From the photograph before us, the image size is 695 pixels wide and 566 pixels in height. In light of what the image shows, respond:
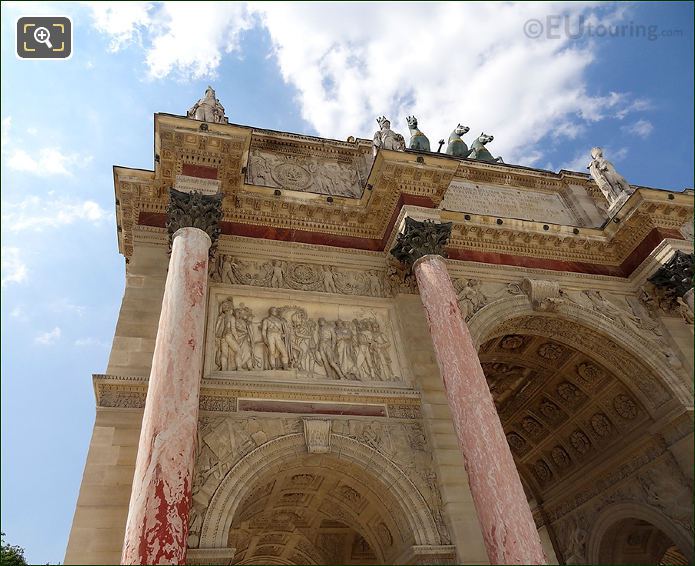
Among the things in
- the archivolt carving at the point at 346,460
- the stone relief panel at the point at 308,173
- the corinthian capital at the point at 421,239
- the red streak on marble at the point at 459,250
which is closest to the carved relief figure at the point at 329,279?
the red streak on marble at the point at 459,250

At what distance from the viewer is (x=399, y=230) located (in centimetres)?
1211

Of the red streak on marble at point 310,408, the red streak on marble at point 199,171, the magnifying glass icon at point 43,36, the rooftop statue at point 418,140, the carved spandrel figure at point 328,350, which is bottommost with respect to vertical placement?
the red streak on marble at point 310,408

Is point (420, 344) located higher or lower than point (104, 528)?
higher

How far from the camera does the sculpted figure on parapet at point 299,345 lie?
10398mm

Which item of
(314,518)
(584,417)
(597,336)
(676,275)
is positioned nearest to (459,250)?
(597,336)

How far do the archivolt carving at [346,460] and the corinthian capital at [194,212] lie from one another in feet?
14.0

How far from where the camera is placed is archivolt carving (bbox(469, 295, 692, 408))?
41.2 ft

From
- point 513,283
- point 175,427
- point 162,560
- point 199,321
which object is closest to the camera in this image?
point 162,560

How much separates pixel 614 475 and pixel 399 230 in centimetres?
861

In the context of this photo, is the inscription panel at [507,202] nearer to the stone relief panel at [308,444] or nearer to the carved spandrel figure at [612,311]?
the carved spandrel figure at [612,311]

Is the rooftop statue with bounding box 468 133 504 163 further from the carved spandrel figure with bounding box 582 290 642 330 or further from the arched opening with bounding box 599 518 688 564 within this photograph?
the arched opening with bounding box 599 518 688 564

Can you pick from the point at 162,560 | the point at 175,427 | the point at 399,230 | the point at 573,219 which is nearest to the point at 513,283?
the point at 399,230

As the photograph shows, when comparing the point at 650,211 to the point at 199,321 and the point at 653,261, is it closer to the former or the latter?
the point at 653,261

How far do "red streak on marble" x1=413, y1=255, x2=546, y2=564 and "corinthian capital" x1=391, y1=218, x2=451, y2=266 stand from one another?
37 cm
